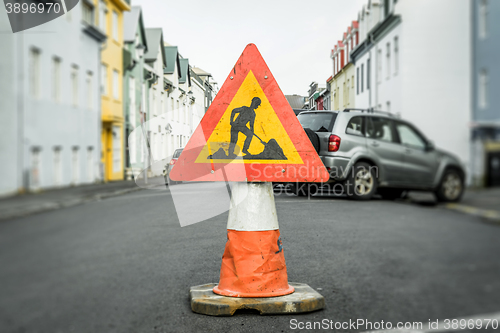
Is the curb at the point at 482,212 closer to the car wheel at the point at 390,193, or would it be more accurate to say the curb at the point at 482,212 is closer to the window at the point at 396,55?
the car wheel at the point at 390,193

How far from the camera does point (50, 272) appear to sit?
65.4 inches

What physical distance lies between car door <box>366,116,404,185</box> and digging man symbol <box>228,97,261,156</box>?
688mm

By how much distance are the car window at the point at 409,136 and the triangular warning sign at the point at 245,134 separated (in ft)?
2.28

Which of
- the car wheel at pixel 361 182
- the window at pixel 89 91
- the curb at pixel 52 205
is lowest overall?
the curb at pixel 52 205

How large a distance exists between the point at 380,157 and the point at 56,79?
3.89ft

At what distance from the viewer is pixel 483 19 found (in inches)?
57.8

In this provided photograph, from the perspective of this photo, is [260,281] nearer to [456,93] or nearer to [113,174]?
[113,174]

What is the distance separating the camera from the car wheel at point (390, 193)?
1800 mm

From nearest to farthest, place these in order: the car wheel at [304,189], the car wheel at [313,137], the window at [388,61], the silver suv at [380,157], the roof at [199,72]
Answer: the silver suv at [380,157], the window at [388,61], the car wheel at [313,137], the car wheel at [304,189], the roof at [199,72]

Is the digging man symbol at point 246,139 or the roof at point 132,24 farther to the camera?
the digging man symbol at point 246,139

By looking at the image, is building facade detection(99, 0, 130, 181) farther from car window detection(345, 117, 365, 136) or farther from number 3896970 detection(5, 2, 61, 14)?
car window detection(345, 117, 365, 136)

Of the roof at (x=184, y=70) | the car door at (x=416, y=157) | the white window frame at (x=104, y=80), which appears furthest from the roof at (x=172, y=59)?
the car door at (x=416, y=157)

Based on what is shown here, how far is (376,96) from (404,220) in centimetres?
58

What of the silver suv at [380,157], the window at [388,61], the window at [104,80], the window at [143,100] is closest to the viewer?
the silver suv at [380,157]
